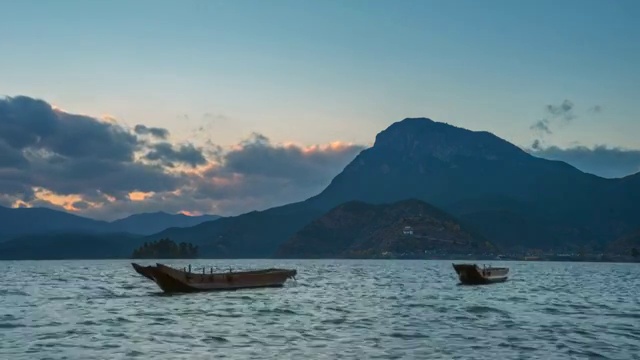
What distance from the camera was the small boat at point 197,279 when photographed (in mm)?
85000

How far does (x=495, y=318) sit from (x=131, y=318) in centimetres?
3059

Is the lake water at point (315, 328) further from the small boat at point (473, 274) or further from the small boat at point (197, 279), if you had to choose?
the small boat at point (473, 274)

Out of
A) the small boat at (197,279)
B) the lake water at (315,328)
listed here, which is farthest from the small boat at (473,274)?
the lake water at (315,328)

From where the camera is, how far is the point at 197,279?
88000mm

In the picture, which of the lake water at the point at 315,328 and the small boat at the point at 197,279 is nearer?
the lake water at the point at 315,328

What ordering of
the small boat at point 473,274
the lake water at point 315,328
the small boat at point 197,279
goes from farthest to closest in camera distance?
the small boat at point 473,274, the small boat at point 197,279, the lake water at point 315,328

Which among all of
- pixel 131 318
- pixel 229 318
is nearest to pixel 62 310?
pixel 131 318

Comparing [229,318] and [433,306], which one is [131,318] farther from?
[433,306]

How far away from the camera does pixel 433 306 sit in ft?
229

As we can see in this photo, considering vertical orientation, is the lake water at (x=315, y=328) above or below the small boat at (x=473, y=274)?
below

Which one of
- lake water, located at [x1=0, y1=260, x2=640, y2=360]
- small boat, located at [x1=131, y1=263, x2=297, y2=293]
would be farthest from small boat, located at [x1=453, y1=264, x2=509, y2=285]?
lake water, located at [x1=0, y1=260, x2=640, y2=360]

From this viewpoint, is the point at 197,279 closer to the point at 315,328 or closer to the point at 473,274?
the point at 315,328

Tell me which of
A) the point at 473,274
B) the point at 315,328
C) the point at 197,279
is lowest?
the point at 315,328

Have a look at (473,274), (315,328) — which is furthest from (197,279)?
(473,274)
